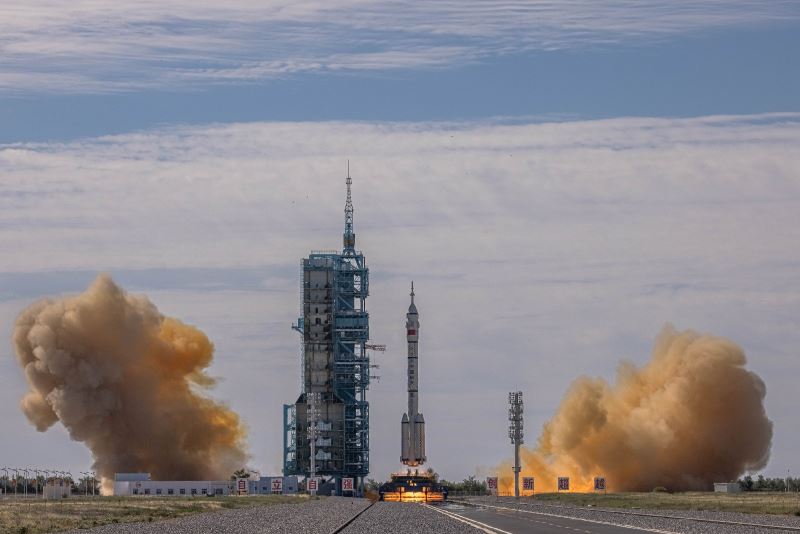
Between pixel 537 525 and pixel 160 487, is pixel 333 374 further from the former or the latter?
pixel 537 525

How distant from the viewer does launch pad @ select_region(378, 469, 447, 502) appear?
429 feet

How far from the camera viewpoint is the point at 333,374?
148 meters

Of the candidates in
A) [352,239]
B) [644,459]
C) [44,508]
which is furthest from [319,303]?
[44,508]

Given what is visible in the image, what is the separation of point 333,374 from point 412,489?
19277 millimetres

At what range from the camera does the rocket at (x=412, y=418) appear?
147000mm

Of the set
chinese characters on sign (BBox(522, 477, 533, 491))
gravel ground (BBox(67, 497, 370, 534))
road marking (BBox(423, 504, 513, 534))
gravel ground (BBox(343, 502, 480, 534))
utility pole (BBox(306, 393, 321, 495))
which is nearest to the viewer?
road marking (BBox(423, 504, 513, 534))

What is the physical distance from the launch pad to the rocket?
30.1 feet

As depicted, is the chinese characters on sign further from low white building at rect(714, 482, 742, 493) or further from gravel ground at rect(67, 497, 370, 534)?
gravel ground at rect(67, 497, 370, 534)

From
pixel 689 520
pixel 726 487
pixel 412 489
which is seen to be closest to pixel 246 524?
pixel 689 520

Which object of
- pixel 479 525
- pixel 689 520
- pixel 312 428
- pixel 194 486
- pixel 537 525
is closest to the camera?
pixel 479 525

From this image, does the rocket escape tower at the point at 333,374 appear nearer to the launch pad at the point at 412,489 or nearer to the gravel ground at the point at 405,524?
the launch pad at the point at 412,489

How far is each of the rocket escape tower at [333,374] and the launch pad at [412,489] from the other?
10.6 m

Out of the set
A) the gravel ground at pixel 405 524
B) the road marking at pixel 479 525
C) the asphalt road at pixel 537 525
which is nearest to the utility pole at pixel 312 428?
the gravel ground at pixel 405 524

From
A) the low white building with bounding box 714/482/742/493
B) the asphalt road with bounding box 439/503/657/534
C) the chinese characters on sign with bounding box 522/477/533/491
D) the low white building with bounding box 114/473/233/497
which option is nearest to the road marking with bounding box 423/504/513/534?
the asphalt road with bounding box 439/503/657/534
